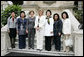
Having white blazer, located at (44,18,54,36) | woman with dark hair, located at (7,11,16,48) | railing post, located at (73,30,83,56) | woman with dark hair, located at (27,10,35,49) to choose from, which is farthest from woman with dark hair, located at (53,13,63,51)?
woman with dark hair, located at (7,11,16,48)

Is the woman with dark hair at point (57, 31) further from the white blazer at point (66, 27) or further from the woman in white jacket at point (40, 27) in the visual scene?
the woman in white jacket at point (40, 27)

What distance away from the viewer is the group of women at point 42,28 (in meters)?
7.31

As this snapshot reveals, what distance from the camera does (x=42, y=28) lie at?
747cm

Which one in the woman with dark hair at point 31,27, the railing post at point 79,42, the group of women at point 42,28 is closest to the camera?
the railing post at point 79,42

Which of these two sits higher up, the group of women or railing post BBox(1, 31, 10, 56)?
the group of women

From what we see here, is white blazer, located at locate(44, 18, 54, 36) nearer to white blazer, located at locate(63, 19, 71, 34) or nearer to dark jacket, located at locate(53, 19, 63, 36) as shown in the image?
dark jacket, located at locate(53, 19, 63, 36)

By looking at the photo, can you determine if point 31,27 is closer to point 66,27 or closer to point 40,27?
point 40,27

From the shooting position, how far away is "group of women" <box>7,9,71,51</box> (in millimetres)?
7309

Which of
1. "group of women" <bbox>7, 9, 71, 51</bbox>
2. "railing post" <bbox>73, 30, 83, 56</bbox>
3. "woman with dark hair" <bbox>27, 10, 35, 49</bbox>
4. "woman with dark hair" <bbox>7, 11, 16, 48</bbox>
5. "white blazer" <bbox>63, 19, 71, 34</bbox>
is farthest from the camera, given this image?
"woman with dark hair" <bbox>7, 11, 16, 48</bbox>

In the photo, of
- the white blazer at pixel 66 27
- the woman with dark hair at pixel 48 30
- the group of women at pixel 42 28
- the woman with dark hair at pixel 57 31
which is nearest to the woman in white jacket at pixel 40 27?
the group of women at pixel 42 28

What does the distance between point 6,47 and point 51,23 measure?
199 centimetres

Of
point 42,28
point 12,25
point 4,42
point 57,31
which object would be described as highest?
point 12,25

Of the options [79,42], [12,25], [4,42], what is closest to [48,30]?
[79,42]

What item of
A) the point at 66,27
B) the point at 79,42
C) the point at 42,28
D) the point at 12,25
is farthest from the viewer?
the point at 12,25
